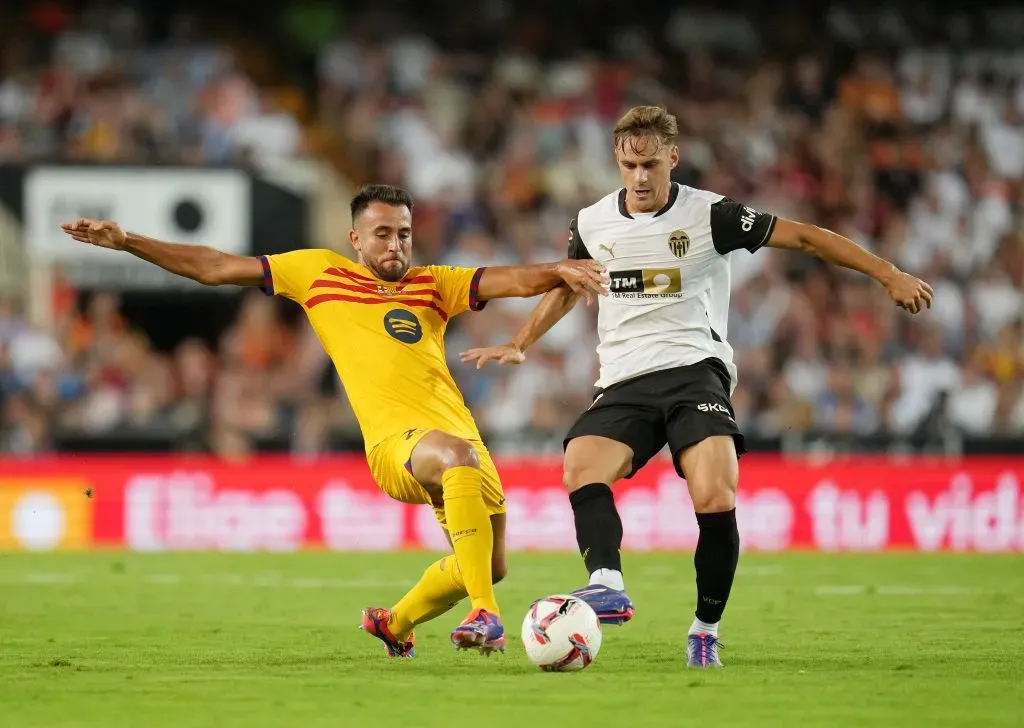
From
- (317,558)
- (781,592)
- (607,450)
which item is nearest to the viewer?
(607,450)

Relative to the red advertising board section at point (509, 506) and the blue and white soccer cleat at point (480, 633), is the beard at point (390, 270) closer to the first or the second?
the blue and white soccer cleat at point (480, 633)

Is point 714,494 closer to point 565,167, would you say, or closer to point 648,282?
point 648,282

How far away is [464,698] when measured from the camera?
20.4 ft

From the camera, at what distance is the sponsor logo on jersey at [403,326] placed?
305 inches

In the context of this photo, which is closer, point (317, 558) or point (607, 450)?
point (607, 450)

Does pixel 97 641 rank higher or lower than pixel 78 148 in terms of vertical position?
lower

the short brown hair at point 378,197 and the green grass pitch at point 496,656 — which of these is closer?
the green grass pitch at point 496,656

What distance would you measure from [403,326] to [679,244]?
128cm

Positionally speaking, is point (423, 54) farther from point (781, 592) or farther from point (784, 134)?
point (781, 592)

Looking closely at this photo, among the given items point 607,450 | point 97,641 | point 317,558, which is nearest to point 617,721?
point 607,450

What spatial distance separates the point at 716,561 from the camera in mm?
7234

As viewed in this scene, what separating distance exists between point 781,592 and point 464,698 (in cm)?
554

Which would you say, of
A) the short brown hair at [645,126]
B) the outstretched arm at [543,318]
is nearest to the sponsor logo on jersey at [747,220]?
the short brown hair at [645,126]

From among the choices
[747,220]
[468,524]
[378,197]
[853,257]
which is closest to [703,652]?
[468,524]
